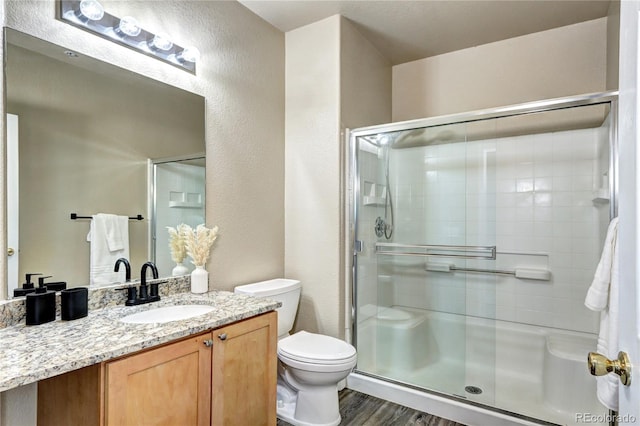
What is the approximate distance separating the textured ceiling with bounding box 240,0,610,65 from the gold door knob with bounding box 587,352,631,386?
7.56 ft

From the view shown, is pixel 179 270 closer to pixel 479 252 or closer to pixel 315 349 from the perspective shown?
pixel 315 349

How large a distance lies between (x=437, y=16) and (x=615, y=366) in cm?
247

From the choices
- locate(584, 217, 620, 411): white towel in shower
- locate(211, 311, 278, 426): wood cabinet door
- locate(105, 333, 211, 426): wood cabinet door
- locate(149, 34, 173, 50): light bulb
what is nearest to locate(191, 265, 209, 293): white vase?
locate(211, 311, 278, 426): wood cabinet door

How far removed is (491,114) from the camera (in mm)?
2135

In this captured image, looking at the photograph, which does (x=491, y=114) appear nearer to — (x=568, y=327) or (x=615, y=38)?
(x=615, y=38)

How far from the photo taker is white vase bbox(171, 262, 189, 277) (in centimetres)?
200

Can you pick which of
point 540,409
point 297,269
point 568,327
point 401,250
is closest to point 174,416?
point 297,269

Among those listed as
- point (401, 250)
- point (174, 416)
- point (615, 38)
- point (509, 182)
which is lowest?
point (174, 416)

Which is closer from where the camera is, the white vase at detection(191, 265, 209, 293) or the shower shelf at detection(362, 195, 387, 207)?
the white vase at detection(191, 265, 209, 293)

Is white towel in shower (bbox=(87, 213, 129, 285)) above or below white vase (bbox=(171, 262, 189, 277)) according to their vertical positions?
above

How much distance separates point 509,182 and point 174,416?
268cm

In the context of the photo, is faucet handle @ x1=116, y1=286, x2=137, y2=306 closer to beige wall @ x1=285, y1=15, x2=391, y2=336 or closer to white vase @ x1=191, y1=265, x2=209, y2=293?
white vase @ x1=191, y1=265, x2=209, y2=293

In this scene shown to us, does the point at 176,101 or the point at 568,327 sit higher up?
the point at 176,101

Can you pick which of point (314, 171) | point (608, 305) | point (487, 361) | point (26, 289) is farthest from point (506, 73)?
point (26, 289)
